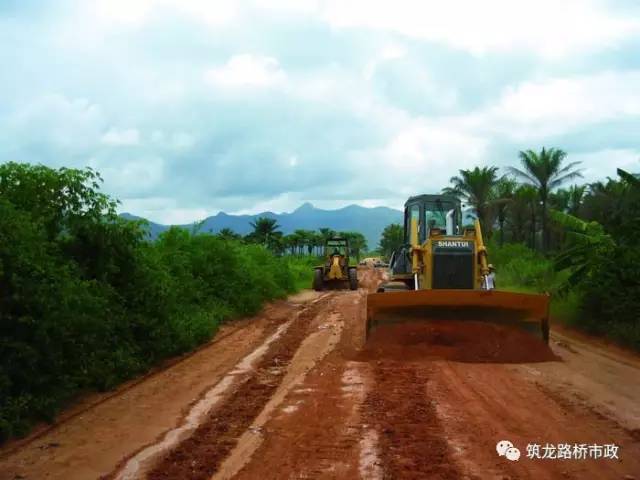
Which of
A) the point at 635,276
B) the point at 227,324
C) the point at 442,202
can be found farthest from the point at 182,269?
the point at 635,276

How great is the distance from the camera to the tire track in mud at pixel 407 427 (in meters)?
5.91

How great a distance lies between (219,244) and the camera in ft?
66.3

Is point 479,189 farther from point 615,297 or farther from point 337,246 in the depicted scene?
point 615,297

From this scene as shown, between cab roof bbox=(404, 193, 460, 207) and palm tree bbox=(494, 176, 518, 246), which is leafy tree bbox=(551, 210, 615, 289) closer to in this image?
cab roof bbox=(404, 193, 460, 207)

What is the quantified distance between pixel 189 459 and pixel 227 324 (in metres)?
12.2

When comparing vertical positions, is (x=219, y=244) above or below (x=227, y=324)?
above

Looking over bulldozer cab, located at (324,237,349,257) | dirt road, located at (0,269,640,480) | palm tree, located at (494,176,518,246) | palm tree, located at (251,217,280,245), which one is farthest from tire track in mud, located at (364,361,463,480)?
palm tree, located at (251,217,280,245)

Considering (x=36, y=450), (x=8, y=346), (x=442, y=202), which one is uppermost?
(x=442, y=202)

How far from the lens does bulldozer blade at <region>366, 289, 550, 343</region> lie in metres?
11.7

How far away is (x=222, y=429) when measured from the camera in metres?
7.53

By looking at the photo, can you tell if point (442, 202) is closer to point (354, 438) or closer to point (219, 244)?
point (219, 244)

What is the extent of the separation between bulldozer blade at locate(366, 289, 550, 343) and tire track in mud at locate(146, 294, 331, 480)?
6.47 feet

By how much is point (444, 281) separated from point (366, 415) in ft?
19.0

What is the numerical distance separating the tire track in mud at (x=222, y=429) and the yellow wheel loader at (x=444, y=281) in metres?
2.41
